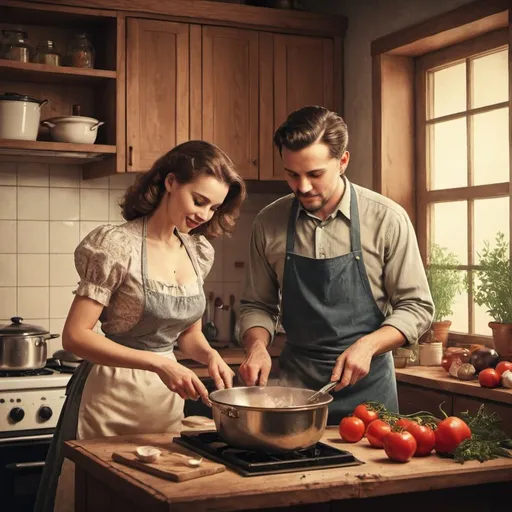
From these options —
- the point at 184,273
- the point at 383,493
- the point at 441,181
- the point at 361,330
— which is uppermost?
the point at 441,181

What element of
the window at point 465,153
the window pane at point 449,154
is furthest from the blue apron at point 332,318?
the window pane at point 449,154

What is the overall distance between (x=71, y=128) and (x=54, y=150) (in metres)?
0.13

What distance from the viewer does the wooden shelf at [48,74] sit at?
13.0 feet

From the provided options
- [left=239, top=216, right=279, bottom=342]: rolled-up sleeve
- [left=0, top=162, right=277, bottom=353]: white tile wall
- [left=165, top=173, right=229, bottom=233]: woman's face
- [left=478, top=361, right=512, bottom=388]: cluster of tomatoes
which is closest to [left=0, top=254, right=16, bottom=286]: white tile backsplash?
[left=0, top=162, right=277, bottom=353]: white tile wall

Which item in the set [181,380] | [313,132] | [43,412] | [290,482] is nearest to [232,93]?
[43,412]

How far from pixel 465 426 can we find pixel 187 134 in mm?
2529

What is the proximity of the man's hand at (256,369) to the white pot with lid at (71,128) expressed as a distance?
1888mm

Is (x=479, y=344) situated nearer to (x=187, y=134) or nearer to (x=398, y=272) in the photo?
(x=398, y=272)

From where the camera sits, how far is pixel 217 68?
434 centimetres

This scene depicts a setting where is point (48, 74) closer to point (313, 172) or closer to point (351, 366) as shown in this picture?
point (313, 172)

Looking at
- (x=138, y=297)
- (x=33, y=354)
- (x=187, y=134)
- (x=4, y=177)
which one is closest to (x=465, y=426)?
(x=138, y=297)

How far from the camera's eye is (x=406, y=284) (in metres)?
2.69

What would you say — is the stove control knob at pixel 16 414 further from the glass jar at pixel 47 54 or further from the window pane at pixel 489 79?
the window pane at pixel 489 79

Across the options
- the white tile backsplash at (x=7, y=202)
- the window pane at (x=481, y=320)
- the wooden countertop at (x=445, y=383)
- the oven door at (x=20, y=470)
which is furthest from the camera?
the white tile backsplash at (x=7, y=202)
